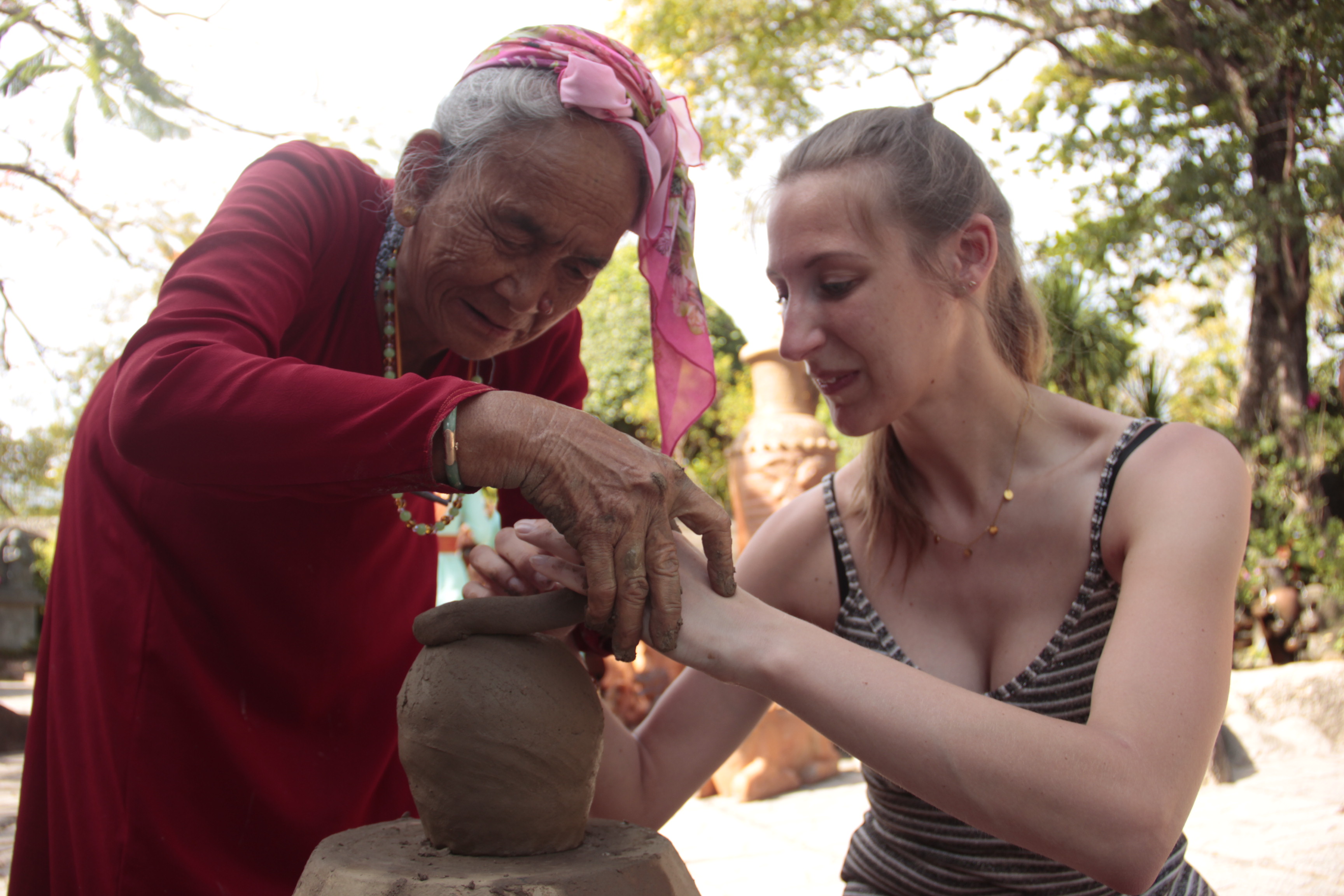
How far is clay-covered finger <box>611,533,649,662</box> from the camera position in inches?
54.8

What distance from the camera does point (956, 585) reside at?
2045mm

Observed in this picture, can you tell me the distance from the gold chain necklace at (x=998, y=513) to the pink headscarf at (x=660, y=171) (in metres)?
0.60

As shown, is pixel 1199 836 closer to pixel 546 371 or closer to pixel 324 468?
pixel 546 371

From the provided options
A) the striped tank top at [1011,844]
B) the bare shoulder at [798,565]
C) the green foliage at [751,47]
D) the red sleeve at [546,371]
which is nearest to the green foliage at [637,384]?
the green foliage at [751,47]

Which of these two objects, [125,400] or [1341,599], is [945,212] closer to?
[125,400]

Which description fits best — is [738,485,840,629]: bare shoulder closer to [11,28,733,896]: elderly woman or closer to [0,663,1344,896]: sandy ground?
[11,28,733,896]: elderly woman

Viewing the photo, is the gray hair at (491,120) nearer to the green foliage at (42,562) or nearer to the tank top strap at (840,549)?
the tank top strap at (840,549)

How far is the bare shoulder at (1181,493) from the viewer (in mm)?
1642

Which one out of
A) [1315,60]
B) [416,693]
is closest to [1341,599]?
[1315,60]

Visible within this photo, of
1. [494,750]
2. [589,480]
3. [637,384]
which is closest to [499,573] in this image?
[494,750]

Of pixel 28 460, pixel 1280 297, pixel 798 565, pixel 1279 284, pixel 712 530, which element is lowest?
pixel 28 460

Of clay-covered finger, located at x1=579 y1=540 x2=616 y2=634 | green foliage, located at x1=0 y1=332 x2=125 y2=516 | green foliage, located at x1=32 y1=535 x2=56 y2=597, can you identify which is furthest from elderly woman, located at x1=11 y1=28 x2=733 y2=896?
green foliage, located at x1=32 y1=535 x2=56 y2=597

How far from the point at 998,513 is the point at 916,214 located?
2.17 feet

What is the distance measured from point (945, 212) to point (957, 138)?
222 millimetres
